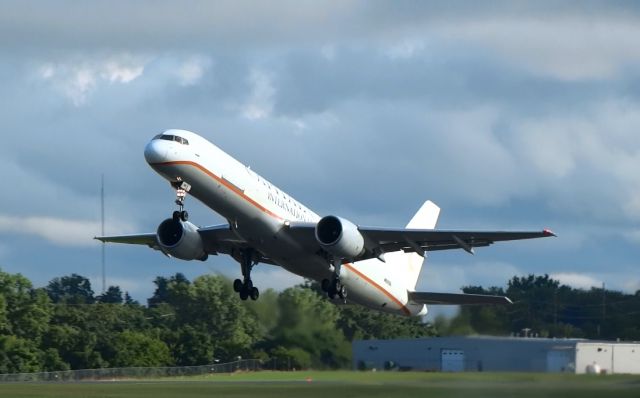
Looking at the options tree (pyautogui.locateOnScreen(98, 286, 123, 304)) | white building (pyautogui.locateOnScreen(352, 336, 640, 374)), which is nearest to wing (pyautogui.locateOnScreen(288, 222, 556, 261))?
white building (pyautogui.locateOnScreen(352, 336, 640, 374))

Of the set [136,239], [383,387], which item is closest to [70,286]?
[136,239]

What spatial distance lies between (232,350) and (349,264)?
19.2m

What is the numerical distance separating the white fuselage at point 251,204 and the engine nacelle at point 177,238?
3.56 metres

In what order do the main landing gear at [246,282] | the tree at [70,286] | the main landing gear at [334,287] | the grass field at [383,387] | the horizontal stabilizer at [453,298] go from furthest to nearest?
the tree at [70,286], the main landing gear at [246,282], the main landing gear at [334,287], the horizontal stabilizer at [453,298], the grass field at [383,387]

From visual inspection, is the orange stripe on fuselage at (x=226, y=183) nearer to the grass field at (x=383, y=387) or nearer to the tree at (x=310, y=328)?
the tree at (x=310, y=328)

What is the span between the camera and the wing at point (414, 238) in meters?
46.5

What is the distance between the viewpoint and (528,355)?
104 feet

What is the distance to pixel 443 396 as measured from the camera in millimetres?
31812

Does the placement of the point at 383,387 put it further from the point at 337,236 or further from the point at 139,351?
the point at 139,351

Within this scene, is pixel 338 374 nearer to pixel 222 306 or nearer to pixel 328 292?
pixel 328 292

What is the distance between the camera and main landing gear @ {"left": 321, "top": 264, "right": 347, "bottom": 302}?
48344mm

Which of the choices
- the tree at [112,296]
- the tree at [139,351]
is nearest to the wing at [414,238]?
the tree at [139,351]

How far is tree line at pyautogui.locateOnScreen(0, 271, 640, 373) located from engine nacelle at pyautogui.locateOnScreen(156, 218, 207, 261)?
105 inches

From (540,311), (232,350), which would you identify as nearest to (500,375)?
(540,311)
